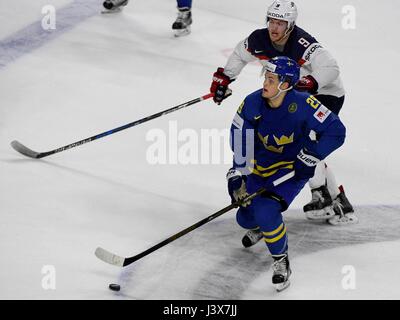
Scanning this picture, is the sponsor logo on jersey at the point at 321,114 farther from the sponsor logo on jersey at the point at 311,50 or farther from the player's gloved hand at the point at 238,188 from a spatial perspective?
the sponsor logo on jersey at the point at 311,50

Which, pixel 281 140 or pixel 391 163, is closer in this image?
pixel 281 140

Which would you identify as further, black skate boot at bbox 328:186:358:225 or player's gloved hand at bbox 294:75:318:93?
black skate boot at bbox 328:186:358:225

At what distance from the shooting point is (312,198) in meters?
5.67

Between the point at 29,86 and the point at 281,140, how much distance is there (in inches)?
101

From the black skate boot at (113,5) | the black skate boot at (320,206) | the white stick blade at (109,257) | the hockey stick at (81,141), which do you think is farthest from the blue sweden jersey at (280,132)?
the black skate boot at (113,5)

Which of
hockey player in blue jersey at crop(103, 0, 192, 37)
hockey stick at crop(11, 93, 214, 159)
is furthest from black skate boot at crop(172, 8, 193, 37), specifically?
A: hockey stick at crop(11, 93, 214, 159)

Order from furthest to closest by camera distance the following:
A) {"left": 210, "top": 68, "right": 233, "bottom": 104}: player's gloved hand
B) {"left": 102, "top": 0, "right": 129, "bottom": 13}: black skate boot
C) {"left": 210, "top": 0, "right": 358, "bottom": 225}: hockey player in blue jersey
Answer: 1. {"left": 102, "top": 0, "right": 129, "bottom": 13}: black skate boot
2. {"left": 210, "top": 68, "right": 233, "bottom": 104}: player's gloved hand
3. {"left": 210, "top": 0, "right": 358, "bottom": 225}: hockey player in blue jersey

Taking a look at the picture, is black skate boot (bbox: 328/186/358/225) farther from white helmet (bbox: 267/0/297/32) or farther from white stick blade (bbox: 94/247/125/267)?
white stick blade (bbox: 94/247/125/267)

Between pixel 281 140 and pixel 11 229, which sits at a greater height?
pixel 281 140

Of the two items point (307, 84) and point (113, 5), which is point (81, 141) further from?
point (113, 5)

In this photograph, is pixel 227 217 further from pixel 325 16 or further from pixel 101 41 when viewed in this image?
pixel 325 16

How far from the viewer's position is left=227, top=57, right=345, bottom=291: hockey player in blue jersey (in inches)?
192

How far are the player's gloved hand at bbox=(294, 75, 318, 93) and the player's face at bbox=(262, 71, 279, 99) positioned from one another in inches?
20.5
